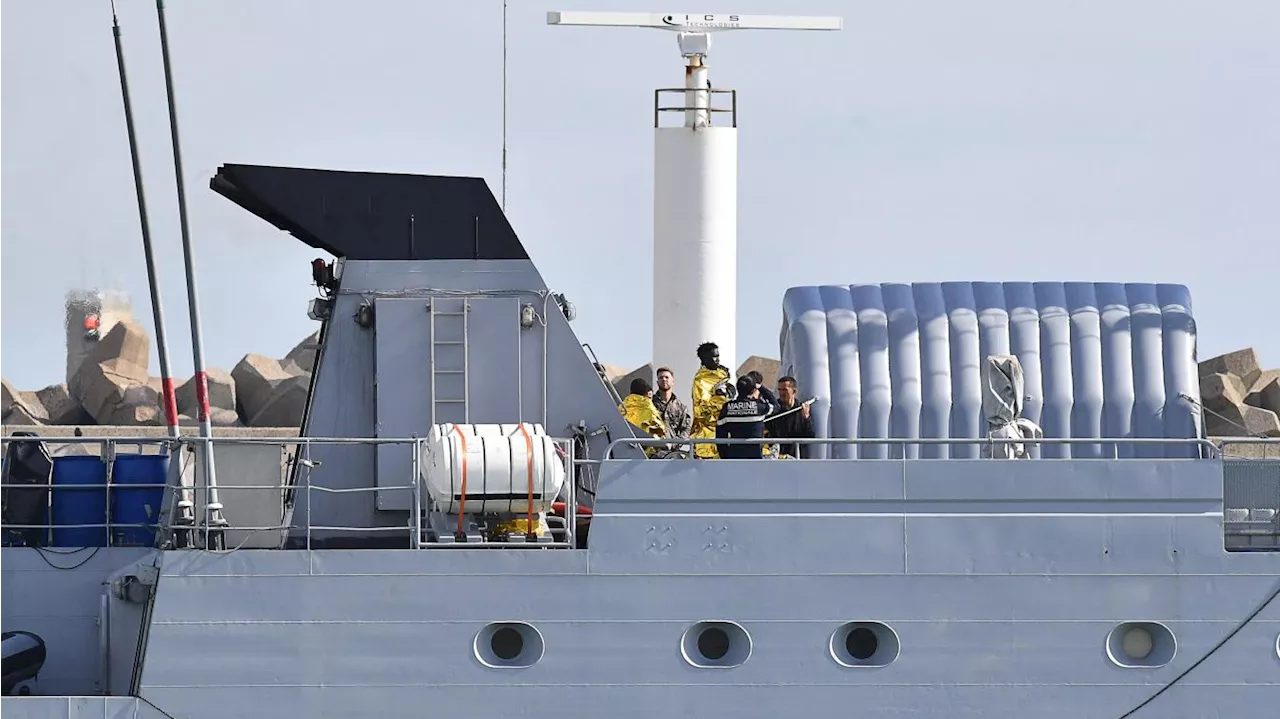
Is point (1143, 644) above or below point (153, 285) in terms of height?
below

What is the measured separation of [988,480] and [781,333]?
360 cm

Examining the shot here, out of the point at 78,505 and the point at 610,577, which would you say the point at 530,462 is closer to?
the point at 610,577

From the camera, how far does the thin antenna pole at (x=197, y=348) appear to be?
14.4 m

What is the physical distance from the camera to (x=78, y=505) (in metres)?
15.8

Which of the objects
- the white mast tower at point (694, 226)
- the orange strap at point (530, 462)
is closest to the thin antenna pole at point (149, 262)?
the orange strap at point (530, 462)

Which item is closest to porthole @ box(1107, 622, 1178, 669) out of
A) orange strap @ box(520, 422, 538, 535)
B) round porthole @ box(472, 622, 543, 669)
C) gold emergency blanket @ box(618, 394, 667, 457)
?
gold emergency blanket @ box(618, 394, 667, 457)

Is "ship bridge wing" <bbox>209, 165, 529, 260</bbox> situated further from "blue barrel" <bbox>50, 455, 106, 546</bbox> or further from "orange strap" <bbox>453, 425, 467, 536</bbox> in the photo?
"blue barrel" <bbox>50, 455, 106, 546</bbox>

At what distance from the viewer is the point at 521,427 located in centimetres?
1435

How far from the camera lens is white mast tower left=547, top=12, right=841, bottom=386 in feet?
65.4

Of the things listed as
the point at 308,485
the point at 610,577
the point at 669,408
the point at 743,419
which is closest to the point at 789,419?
the point at 669,408

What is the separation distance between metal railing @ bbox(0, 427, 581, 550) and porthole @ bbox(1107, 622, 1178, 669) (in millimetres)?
4125

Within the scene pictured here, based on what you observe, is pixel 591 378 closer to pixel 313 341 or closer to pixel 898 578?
pixel 898 578

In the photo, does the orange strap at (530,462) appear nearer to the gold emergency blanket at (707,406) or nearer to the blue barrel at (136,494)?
the gold emergency blanket at (707,406)

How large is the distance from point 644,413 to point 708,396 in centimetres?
52
